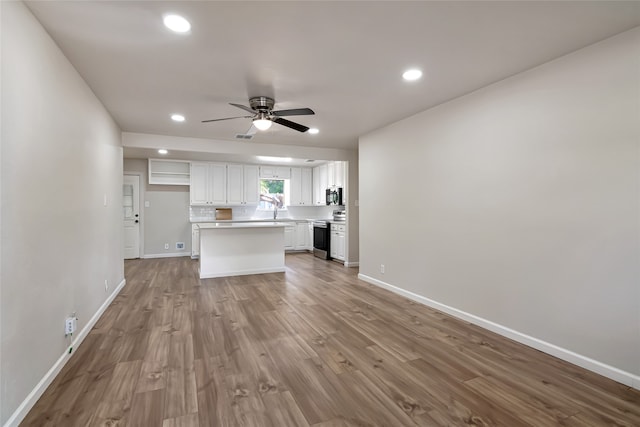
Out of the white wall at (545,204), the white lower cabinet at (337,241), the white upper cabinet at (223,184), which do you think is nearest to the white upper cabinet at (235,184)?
the white upper cabinet at (223,184)

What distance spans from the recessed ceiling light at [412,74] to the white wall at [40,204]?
8.89ft

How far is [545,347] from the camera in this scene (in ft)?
8.45

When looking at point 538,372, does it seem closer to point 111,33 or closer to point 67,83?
point 111,33

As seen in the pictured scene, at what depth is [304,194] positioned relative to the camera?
28.2ft

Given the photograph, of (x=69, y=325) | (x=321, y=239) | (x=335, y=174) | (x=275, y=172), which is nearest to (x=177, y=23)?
(x=69, y=325)

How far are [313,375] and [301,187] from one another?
662cm

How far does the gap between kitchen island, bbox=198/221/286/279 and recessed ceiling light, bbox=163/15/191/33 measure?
357 cm

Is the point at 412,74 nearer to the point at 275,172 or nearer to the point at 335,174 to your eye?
the point at 335,174

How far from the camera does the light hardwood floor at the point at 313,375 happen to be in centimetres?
180

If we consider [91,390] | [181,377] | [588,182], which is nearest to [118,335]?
[91,390]

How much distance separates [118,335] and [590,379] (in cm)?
395

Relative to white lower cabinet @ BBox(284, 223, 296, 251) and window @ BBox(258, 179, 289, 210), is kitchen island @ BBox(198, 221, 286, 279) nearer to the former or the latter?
white lower cabinet @ BBox(284, 223, 296, 251)

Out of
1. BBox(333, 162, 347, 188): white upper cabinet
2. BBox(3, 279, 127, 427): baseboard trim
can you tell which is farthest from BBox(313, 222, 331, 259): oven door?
BBox(3, 279, 127, 427): baseboard trim

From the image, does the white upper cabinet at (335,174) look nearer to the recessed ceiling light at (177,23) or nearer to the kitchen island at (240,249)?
the kitchen island at (240,249)
